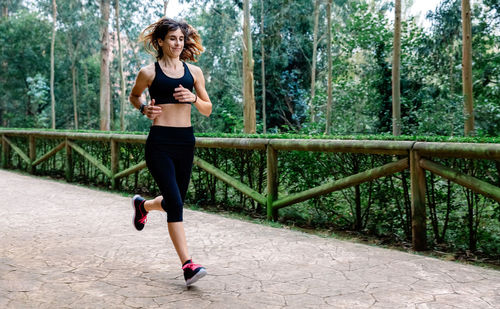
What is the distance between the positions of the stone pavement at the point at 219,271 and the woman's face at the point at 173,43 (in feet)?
5.44

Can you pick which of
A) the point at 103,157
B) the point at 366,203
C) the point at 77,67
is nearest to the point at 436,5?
the point at 103,157

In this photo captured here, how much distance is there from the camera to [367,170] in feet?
15.6

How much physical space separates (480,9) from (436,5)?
1.73m

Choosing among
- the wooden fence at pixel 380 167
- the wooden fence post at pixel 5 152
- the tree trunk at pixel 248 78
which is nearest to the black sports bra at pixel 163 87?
the wooden fence at pixel 380 167

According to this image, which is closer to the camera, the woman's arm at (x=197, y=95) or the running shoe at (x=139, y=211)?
the woman's arm at (x=197, y=95)

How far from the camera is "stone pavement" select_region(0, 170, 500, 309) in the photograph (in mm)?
3021

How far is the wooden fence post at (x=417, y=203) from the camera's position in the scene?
4.30 meters

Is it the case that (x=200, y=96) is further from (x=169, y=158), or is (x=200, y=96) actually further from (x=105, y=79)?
(x=105, y=79)

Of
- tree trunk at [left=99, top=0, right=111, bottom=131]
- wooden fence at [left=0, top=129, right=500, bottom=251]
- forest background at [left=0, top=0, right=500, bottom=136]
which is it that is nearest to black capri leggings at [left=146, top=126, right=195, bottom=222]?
wooden fence at [left=0, top=129, right=500, bottom=251]

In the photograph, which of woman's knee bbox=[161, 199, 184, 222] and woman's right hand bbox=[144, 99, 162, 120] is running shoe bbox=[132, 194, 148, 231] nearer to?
woman's knee bbox=[161, 199, 184, 222]

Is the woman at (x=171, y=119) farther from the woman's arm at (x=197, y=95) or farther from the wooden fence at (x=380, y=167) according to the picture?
the wooden fence at (x=380, y=167)

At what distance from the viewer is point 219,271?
3701mm

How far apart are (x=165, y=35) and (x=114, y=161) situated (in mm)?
5443

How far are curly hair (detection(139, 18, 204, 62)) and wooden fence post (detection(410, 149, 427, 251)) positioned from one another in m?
2.15
